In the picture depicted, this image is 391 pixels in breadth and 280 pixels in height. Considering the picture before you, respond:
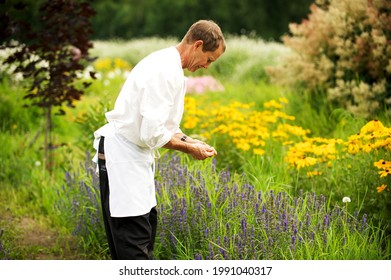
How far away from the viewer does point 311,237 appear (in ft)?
11.0

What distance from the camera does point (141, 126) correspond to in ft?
9.00

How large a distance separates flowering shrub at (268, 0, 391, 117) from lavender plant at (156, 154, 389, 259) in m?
2.38

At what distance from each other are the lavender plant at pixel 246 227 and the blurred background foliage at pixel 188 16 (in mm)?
21587

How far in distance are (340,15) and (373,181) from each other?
2798mm

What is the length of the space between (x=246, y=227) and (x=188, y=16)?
Result: 86.8ft

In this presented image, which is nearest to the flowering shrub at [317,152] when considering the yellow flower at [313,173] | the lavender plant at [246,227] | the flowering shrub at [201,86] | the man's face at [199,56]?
the yellow flower at [313,173]

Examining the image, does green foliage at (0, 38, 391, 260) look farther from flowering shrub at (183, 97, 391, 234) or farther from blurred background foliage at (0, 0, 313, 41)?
blurred background foliage at (0, 0, 313, 41)

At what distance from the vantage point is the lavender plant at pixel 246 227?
3.27 meters

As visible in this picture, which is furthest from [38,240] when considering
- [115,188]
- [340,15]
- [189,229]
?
[340,15]

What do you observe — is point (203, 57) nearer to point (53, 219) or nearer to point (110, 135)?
point (110, 135)

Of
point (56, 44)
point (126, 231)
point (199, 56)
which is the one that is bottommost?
point (126, 231)

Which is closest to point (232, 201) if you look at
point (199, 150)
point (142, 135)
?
point (199, 150)

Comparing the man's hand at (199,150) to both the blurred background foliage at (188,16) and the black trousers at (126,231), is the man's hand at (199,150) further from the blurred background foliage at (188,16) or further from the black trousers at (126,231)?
the blurred background foliage at (188,16)

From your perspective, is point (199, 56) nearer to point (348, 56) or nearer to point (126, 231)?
point (126, 231)
